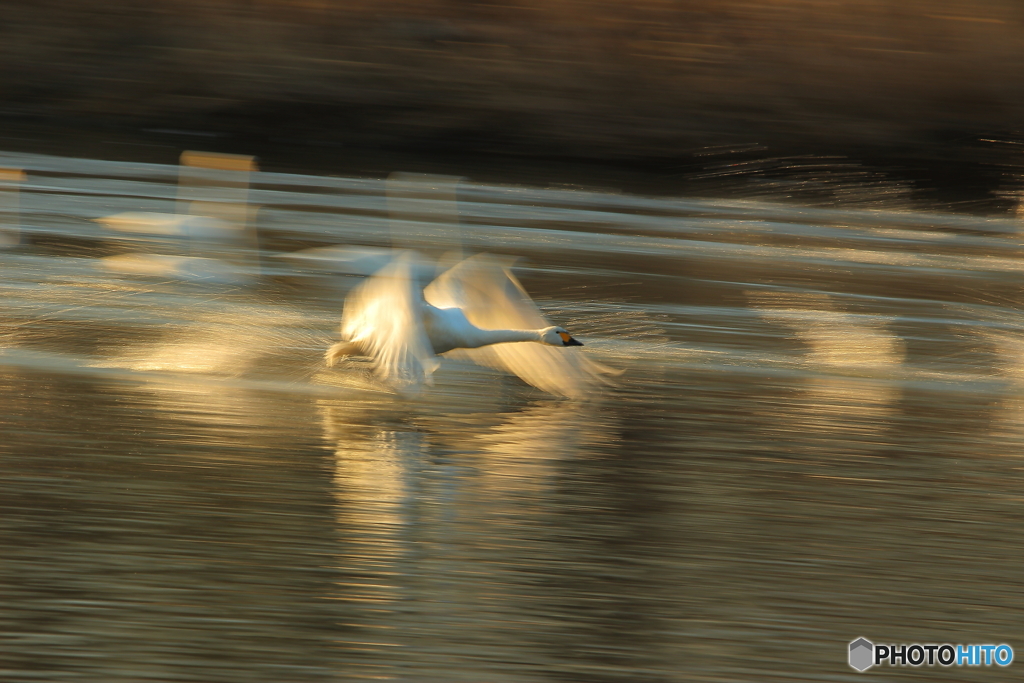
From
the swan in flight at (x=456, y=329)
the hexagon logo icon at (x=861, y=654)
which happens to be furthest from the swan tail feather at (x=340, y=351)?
the hexagon logo icon at (x=861, y=654)

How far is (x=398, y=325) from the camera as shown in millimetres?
6305

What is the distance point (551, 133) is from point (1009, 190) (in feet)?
24.2

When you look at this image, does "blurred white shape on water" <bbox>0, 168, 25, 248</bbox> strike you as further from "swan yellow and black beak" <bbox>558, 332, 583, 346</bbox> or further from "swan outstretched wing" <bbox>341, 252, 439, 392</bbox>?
"swan yellow and black beak" <bbox>558, 332, 583, 346</bbox>

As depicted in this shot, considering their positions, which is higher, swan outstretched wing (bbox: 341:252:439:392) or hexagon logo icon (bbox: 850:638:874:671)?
swan outstretched wing (bbox: 341:252:439:392)

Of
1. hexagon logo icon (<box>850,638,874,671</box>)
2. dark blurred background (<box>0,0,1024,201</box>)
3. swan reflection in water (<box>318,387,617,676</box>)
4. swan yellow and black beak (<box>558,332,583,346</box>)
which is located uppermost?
dark blurred background (<box>0,0,1024,201</box>)

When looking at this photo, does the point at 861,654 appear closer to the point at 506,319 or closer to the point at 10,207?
the point at 506,319

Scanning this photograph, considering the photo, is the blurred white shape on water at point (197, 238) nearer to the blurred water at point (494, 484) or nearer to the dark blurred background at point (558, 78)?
the blurred water at point (494, 484)

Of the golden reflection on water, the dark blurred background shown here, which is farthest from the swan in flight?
the dark blurred background

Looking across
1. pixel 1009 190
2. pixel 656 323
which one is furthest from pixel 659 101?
pixel 656 323

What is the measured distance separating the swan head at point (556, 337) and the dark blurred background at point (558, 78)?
15239 mm

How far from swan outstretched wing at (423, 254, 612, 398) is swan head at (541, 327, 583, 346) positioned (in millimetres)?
226

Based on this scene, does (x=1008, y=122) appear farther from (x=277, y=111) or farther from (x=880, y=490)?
(x=880, y=490)

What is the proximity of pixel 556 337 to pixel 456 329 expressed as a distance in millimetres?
540

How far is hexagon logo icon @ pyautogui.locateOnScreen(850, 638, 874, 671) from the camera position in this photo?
4.34m
